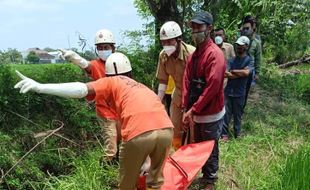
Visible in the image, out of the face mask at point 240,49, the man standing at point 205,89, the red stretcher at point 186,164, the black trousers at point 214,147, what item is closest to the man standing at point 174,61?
the man standing at point 205,89

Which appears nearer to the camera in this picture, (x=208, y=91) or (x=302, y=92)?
(x=208, y=91)

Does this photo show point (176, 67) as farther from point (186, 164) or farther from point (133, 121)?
point (133, 121)

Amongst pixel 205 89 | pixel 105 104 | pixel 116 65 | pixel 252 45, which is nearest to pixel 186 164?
pixel 205 89

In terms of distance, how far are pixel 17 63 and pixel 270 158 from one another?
391 cm

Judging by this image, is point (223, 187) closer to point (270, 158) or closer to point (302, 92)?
point (270, 158)

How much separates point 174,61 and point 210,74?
3.63ft

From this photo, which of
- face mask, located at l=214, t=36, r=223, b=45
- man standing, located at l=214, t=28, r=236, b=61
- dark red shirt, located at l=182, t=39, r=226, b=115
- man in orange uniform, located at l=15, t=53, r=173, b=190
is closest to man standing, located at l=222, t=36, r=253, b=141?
man standing, located at l=214, t=28, r=236, b=61

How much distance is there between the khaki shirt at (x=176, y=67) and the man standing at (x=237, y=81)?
1.38 m

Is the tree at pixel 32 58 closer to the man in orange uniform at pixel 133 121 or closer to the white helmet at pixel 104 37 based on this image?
the white helmet at pixel 104 37

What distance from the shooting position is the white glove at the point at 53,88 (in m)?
3.56

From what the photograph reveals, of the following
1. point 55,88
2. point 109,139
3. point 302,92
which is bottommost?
point 302,92

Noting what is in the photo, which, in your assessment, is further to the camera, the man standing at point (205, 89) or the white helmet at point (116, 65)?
the man standing at point (205, 89)

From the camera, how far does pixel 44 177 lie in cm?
525

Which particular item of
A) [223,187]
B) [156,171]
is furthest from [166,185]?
[223,187]
